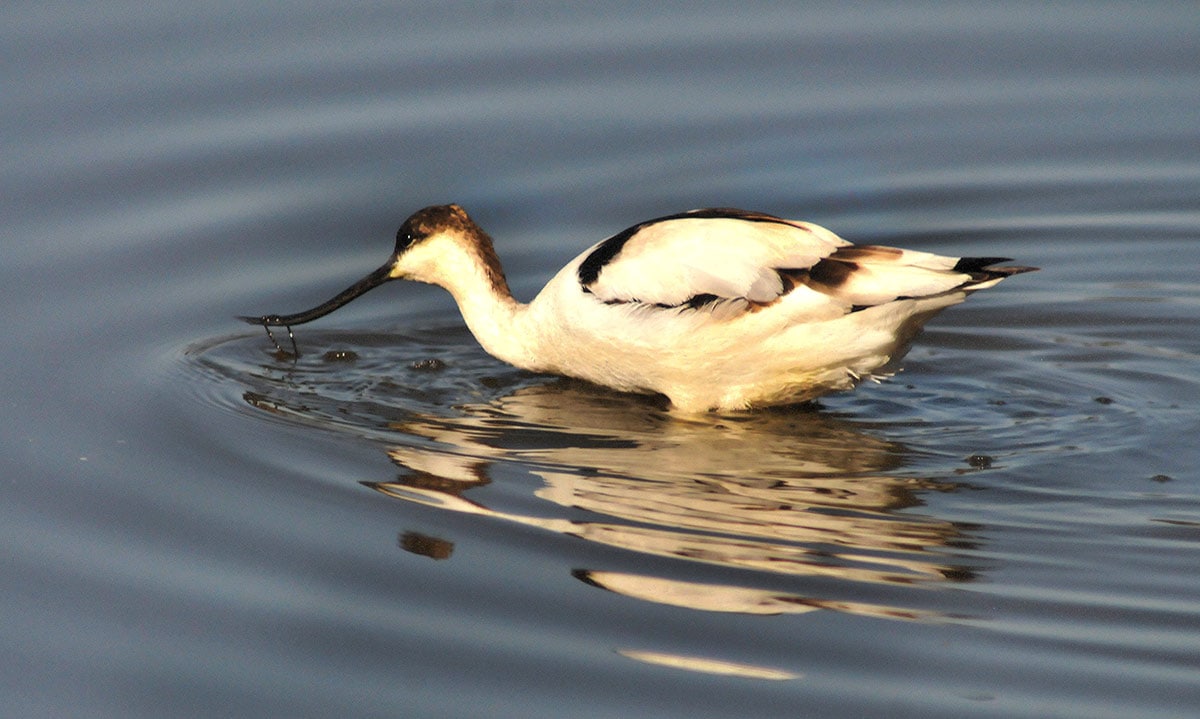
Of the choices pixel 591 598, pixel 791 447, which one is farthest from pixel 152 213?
pixel 591 598

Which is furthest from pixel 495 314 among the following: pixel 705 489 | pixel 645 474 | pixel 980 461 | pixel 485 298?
pixel 980 461

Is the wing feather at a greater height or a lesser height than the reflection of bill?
greater

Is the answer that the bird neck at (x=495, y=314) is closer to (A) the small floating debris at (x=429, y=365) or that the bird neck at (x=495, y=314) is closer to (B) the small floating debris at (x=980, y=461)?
(A) the small floating debris at (x=429, y=365)

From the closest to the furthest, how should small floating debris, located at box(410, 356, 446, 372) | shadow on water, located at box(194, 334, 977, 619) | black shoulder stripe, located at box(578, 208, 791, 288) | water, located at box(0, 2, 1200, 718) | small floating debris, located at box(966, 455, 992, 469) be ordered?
water, located at box(0, 2, 1200, 718), shadow on water, located at box(194, 334, 977, 619), small floating debris, located at box(966, 455, 992, 469), black shoulder stripe, located at box(578, 208, 791, 288), small floating debris, located at box(410, 356, 446, 372)

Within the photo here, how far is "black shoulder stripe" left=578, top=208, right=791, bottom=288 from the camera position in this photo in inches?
292

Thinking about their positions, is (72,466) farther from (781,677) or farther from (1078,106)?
(1078,106)

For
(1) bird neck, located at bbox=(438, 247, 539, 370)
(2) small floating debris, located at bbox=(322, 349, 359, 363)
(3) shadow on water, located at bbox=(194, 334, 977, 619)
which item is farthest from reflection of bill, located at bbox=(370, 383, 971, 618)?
(2) small floating debris, located at bbox=(322, 349, 359, 363)

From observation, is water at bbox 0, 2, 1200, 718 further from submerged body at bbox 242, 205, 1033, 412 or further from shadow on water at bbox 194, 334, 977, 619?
submerged body at bbox 242, 205, 1033, 412

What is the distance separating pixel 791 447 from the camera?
7.17m

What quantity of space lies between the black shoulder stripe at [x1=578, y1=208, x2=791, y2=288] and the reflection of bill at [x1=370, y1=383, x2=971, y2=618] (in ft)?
2.10

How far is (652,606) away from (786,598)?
0.45 m

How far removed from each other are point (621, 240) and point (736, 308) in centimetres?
63

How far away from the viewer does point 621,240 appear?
7.45 metres

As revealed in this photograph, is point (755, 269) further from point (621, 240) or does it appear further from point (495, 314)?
point (495, 314)
